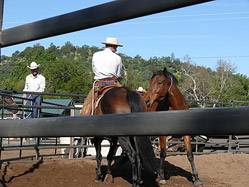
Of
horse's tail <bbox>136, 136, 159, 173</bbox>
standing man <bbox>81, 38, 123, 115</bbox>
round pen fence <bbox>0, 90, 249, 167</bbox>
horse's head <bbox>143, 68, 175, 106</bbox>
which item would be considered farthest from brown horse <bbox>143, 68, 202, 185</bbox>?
round pen fence <bbox>0, 90, 249, 167</bbox>

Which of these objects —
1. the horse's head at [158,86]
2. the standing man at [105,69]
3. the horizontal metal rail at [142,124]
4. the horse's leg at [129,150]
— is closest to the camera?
the horizontal metal rail at [142,124]

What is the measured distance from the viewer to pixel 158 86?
7.28m

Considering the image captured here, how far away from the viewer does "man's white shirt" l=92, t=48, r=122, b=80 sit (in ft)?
23.1

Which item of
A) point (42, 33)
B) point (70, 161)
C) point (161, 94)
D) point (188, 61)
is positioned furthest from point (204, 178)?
point (188, 61)

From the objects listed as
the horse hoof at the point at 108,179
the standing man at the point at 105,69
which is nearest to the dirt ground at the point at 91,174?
the horse hoof at the point at 108,179

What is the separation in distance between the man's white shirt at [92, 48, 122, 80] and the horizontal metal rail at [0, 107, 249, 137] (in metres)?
5.87

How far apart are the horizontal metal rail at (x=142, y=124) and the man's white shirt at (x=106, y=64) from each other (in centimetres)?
587

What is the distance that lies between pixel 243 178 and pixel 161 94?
2645mm

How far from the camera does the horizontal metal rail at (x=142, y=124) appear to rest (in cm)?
82

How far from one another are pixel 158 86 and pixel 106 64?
1.01 metres

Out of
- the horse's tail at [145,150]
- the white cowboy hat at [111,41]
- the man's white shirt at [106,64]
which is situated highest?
the white cowboy hat at [111,41]

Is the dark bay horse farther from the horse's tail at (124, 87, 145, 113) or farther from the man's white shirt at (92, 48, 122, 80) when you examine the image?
the man's white shirt at (92, 48, 122, 80)

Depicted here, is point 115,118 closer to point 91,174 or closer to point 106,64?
point 106,64

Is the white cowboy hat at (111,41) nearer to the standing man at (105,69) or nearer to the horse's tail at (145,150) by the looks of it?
the standing man at (105,69)
